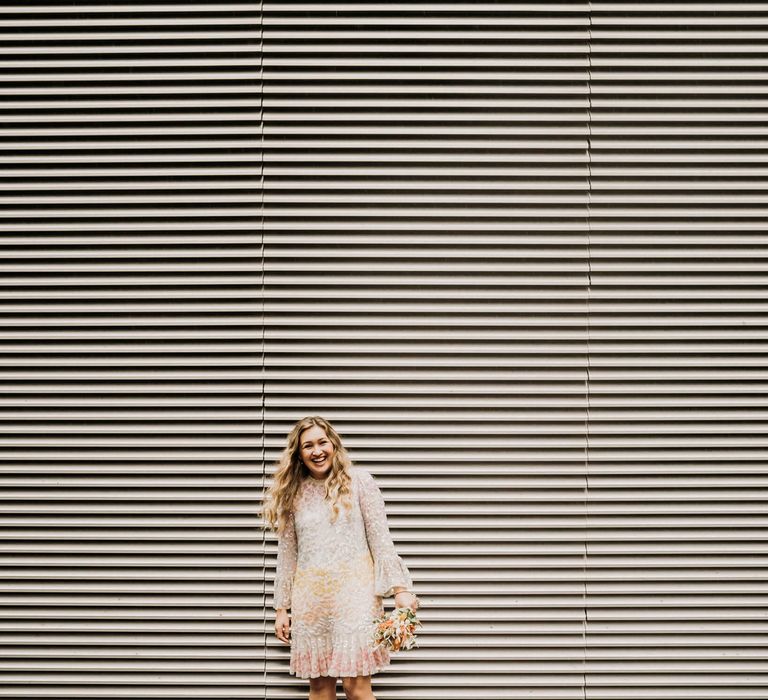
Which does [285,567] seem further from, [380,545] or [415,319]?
[415,319]

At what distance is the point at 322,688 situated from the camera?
317cm

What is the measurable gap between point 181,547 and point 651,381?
2.93 metres

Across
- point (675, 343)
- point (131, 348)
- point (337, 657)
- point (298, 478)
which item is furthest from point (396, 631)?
point (675, 343)

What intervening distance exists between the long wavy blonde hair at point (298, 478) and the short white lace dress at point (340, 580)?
4 centimetres

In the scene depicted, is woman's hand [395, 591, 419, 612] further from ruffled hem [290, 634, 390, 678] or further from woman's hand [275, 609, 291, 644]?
woman's hand [275, 609, 291, 644]

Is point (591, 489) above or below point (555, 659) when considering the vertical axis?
above

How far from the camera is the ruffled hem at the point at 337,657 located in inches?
A: 117

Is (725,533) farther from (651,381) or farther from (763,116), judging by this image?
(763,116)

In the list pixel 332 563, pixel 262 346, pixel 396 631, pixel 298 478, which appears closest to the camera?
pixel 396 631

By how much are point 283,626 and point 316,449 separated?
1.00m

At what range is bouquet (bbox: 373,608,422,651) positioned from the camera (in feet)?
9.56

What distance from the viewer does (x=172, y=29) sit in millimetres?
3459

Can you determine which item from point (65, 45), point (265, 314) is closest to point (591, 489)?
point (265, 314)

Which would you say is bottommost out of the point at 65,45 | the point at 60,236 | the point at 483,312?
the point at 483,312
